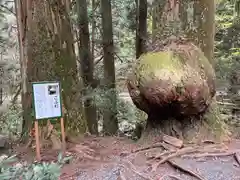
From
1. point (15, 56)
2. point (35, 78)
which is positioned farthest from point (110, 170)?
point (15, 56)

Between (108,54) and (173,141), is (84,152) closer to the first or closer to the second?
(173,141)

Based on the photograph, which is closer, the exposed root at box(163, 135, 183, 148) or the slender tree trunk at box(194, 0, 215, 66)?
the exposed root at box(163, 135, 183, 148)

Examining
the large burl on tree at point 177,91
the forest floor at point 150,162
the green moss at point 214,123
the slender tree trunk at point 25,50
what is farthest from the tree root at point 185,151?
the slender tree trunk at point 25,50

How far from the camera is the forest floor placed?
13.8 feet

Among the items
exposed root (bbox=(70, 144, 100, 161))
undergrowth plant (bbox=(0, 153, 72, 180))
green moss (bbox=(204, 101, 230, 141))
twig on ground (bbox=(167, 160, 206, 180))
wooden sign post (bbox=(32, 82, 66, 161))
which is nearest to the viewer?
undergrowth plant (bbox=(0, 153, 72, 180))

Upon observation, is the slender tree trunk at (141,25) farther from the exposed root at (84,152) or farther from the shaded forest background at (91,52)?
the exposed root at (84,152)

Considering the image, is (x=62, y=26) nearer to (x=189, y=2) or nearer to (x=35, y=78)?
(x=35, y=78)

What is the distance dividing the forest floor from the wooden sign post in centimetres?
59

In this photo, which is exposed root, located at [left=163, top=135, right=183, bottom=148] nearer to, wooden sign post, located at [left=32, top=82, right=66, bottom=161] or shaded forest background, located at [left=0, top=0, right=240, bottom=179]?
shaded forest background, located at [left=0, top=0, right=240, bottom=179]

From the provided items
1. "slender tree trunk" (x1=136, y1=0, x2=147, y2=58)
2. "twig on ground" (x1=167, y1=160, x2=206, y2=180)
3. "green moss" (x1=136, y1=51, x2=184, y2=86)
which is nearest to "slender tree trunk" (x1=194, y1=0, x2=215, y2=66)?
"green moss" (x1=136, y1=51, x2=184, y2=86)

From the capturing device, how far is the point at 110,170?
4348 mm

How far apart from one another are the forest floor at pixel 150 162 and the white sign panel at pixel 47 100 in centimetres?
64

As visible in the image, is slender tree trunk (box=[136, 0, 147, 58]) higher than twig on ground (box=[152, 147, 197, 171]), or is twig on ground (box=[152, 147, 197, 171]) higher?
slender tree trunk (box=[136, 0, 147, 58])

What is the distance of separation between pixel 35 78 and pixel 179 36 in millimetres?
2300
